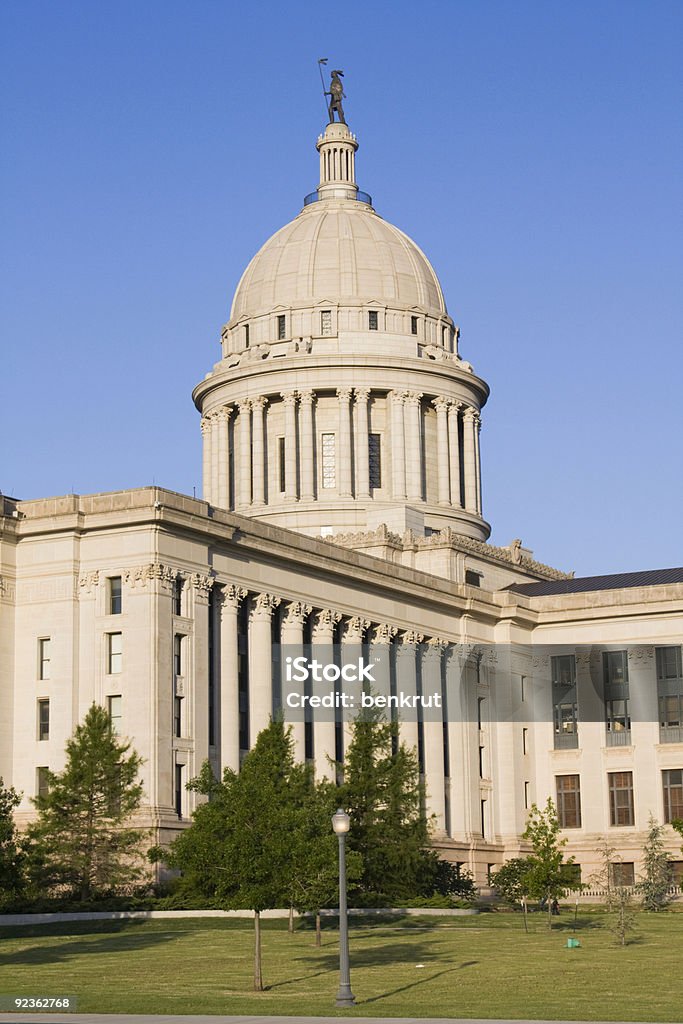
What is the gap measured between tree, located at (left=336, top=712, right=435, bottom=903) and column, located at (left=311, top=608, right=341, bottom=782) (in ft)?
37.0

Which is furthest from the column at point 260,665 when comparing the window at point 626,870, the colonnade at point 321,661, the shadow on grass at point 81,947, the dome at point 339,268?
the dome at point 339,268

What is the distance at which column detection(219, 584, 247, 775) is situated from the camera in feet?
278

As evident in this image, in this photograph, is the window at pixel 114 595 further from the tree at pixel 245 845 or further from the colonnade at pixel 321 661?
the tree at pixel 245 845

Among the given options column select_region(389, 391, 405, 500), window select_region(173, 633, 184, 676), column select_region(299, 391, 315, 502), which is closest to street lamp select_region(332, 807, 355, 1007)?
window select_region(173, 633, 184, 676)

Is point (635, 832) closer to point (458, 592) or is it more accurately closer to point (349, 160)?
point (458, 592)

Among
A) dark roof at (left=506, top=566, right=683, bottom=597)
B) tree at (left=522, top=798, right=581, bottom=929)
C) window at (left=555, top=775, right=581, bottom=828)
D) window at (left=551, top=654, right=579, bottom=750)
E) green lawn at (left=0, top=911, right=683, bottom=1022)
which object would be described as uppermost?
dark roof at (left=506, top=566, right=683, bottom=597)

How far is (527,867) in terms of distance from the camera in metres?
92.5

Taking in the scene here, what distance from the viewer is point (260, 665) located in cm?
8888

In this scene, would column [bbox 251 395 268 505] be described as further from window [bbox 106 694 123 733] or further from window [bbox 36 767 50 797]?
window [bbox 36 767 50 797]

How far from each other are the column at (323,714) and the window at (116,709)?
1374 centimetres

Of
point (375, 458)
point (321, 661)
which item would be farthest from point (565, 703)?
point (321, 661)

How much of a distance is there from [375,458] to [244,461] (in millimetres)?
9241

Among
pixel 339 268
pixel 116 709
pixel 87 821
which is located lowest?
pixel 87 821

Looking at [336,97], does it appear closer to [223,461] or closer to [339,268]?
[339,268]
